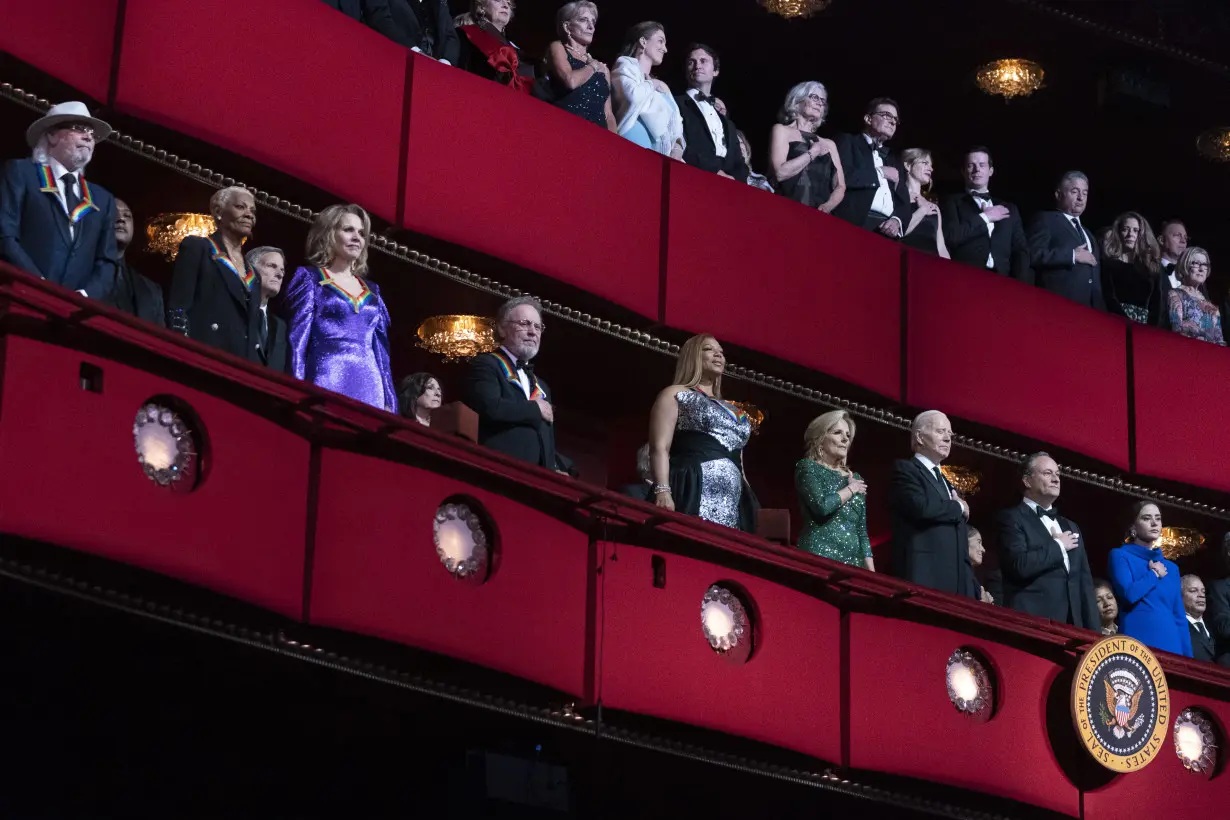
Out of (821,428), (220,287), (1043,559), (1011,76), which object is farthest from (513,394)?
(1011,76)

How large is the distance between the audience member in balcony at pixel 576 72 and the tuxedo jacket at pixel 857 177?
5.00ft

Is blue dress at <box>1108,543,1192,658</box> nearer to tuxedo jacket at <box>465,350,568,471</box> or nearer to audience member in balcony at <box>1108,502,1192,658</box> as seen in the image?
audience member in balcony at <box>1108,502,1192,658</box>

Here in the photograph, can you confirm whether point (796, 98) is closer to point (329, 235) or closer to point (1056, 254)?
point (1056, 254)

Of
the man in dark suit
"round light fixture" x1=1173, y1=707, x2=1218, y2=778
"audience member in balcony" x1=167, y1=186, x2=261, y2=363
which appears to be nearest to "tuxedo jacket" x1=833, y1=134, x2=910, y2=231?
the man in dark suit

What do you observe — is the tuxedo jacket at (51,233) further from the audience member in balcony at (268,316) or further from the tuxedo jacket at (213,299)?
the audience member in balcony at (268,316)

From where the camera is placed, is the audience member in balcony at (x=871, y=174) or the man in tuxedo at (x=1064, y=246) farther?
the man in tuxedo at (x=1064, y=246)

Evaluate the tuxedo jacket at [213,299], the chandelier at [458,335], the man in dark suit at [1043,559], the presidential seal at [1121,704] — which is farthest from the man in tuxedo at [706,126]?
the tuxedo jacket at [213,299]

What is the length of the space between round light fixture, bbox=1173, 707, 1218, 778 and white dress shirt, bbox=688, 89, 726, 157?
3665 millimetres

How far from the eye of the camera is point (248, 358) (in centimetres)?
926

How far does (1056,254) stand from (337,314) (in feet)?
17.9

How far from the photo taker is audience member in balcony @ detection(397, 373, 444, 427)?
10.3 metres

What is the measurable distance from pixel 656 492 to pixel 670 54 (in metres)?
5.33

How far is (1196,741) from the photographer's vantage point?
11.8m

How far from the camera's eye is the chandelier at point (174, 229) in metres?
10.7
